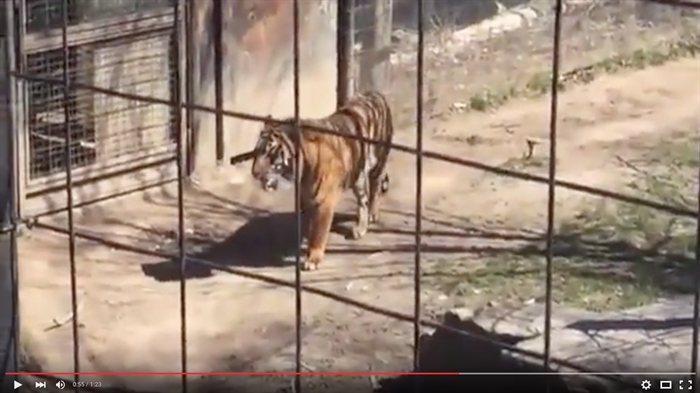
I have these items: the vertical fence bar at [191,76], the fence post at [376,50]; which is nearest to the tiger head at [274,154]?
the vertical fence bar at [191,76]

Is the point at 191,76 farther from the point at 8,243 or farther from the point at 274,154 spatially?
the point at 8,243

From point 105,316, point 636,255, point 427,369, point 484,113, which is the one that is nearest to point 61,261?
point 105,316

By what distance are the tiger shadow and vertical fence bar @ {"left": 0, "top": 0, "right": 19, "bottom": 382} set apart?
1.28 m

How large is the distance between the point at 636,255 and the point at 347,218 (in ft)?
2.18

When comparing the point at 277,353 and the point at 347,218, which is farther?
the point at 347,218

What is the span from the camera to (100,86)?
361cm

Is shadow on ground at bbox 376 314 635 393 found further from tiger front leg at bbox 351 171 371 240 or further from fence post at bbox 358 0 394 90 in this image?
fence post at bbox 358 0 394 90

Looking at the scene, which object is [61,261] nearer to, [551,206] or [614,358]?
[614,358]

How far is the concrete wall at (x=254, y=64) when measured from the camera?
394 centimetres

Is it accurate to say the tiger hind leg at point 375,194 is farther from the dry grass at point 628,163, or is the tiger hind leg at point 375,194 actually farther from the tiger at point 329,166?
the dry grass at point 628,163

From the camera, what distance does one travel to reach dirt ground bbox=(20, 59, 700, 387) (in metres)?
3.08

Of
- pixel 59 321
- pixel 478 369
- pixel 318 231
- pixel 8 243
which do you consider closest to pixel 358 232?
pixel 318 231

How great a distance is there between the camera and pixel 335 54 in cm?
422

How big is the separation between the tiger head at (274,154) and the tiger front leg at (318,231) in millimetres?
119
